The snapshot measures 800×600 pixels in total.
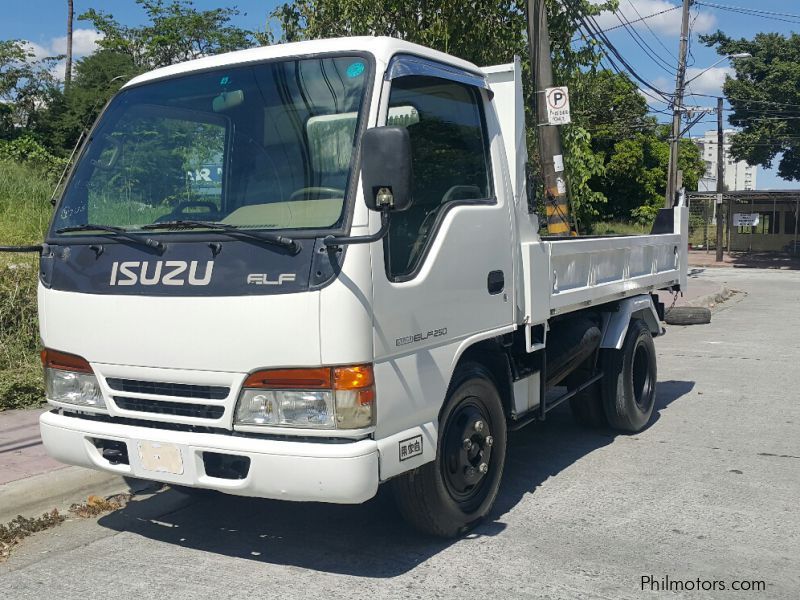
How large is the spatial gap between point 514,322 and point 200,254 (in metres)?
1.96

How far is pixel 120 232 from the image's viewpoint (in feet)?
13.8

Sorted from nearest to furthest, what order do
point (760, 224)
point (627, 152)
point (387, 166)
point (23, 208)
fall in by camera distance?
point (387, 166) → point (23, 208) → point (627, 152) → point (760, 224)

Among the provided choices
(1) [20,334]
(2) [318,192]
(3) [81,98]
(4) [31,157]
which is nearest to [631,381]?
(2) [318,192]

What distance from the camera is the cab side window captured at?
414cm

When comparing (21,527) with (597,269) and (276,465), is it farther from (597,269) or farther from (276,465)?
(597,269)

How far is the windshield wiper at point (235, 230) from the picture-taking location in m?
3.74

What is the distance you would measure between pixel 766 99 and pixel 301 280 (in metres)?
35.3

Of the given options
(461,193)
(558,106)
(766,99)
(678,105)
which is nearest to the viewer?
(461,193)

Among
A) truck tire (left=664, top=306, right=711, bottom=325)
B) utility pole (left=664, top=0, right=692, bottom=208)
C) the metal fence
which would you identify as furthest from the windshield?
the metal fence

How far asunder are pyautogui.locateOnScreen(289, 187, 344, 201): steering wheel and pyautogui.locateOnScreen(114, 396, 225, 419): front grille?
1.04 metres

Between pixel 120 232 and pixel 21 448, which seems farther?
pixel 21 448

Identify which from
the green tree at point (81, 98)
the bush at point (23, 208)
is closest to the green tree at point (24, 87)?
the green tree at point (81, 98)

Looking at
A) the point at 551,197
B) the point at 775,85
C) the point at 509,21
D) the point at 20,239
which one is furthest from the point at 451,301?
the point at 775,85

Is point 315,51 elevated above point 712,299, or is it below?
above
